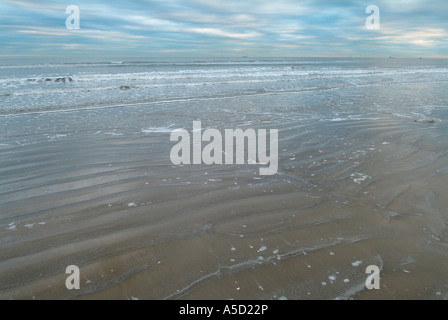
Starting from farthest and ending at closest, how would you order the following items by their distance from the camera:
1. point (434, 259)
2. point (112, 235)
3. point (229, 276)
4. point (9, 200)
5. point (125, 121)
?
point (125, 121) → point (9, 200) → point (112, 235) → point (434, 259) → point (229, 276)

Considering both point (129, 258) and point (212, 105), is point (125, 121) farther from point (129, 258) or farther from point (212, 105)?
point (129, 258)

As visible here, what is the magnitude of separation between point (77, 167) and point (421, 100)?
1551 cm

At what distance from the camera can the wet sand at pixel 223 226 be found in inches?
107

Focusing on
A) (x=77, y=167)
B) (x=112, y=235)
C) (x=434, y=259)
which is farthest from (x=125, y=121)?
(x=434, y=259)

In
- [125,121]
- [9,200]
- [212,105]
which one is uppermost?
[212,105]

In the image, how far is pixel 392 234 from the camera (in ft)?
11.4

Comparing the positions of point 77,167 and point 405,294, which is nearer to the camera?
point 405,294

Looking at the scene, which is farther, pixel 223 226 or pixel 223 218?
pixel 223 218

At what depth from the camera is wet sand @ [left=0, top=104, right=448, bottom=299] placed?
2.71 meters

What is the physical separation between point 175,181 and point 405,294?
3611 mm

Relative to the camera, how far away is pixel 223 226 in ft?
12.0
